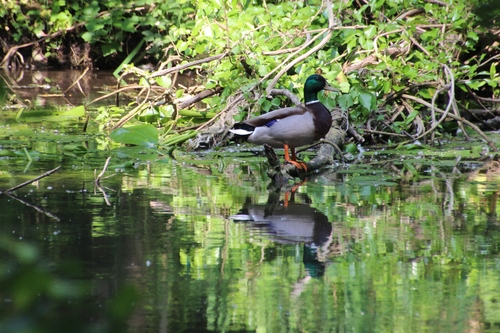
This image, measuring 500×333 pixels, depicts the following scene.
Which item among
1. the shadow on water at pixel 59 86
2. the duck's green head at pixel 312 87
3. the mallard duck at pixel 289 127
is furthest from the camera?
the shadow on water at pixel 59 86

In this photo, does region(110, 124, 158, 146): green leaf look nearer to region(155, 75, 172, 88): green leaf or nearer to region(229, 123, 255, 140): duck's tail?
region(155, 75, 172, 88): green leaf

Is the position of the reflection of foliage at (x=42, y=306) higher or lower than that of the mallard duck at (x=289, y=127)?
lower

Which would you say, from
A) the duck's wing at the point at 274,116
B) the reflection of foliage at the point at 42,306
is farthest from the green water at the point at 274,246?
the reflection of foliage at the point at 42,306

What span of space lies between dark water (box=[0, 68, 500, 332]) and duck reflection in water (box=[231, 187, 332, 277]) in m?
0.01

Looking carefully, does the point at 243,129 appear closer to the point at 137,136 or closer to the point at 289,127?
the point at 289,127

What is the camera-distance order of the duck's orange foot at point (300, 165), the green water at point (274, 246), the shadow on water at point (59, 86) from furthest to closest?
1. the shadow on water at point (59, 86)
2. the duck's orange foot at point (300, 165)
3. the green water at point (274, 246)

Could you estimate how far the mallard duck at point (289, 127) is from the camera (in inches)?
279

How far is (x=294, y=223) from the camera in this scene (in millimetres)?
5043

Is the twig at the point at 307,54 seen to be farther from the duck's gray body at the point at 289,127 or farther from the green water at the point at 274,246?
the green water at the point at 274,246

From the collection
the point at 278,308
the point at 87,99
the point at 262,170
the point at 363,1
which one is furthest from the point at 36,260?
the point at 87,99

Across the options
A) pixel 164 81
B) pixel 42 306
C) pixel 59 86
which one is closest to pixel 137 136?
pixel 164 81

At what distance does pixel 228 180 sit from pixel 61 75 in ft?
33.8

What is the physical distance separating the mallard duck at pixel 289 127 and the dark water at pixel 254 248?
31 cm

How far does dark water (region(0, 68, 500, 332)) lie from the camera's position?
123 inches
